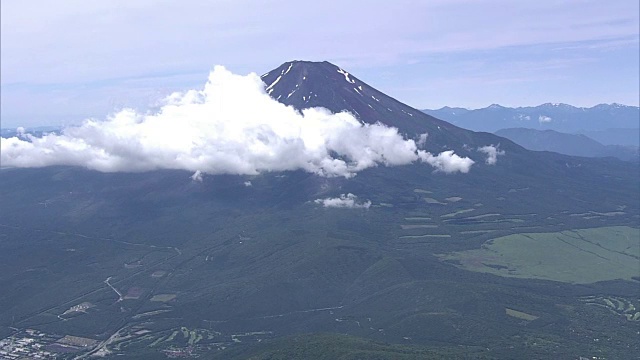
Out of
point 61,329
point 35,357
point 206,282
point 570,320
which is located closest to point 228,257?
point 206,282

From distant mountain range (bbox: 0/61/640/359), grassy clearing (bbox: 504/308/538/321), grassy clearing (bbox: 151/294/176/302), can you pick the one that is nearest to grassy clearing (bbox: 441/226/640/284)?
distant mountain range (bbox: 0/61/640/359)

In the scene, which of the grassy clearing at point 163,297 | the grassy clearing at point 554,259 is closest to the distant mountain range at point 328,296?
the grassy clearing at point 163,297

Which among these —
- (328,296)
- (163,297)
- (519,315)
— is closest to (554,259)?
(519,315)

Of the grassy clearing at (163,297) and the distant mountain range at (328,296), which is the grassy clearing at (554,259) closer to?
the distant mountain range at (328,296)

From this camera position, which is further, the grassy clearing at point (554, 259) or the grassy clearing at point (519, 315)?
the grassy clearing at point (554, 259)

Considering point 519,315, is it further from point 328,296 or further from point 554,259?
point 554,259

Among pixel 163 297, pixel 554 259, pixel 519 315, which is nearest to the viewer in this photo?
pixel 519 315

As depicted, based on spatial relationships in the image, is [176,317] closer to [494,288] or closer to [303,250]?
[303,250]

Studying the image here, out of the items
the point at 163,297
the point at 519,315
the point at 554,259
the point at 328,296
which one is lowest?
the point at 163,297
